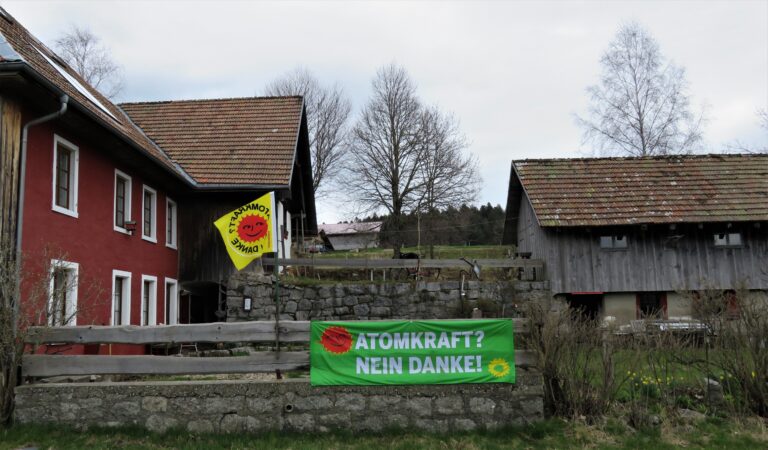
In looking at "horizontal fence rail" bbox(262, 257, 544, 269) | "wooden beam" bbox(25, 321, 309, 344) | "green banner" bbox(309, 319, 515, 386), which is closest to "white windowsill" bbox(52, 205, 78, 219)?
"wooden beam" bbox(25, 321, 309, 344)

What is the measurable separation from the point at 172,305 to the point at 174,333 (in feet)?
33.2

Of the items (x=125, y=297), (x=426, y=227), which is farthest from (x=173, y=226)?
(x=426, y=227)

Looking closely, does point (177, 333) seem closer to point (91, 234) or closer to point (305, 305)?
point (91, 234)

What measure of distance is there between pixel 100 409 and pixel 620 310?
1594 centimetres

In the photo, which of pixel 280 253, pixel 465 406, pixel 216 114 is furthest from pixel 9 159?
pixel 216 114

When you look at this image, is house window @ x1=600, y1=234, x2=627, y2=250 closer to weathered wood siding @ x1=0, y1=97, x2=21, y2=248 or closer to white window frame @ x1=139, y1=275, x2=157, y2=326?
white window frame @ x1=139, y1=275, x2=157, y2=326

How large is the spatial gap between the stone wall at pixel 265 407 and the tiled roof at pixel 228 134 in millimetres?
10168

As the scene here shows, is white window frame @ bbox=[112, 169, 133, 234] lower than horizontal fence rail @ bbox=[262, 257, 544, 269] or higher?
higher

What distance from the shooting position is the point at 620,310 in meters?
18.6

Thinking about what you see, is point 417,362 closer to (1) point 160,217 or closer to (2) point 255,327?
(2) point 255,327

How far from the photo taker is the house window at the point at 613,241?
18.6m

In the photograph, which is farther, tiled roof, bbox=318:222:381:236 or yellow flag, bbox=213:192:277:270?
tiled roof, bbox=318:222:381:236

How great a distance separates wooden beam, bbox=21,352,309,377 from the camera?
719 centimetres

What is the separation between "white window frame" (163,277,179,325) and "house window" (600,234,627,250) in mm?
13224
